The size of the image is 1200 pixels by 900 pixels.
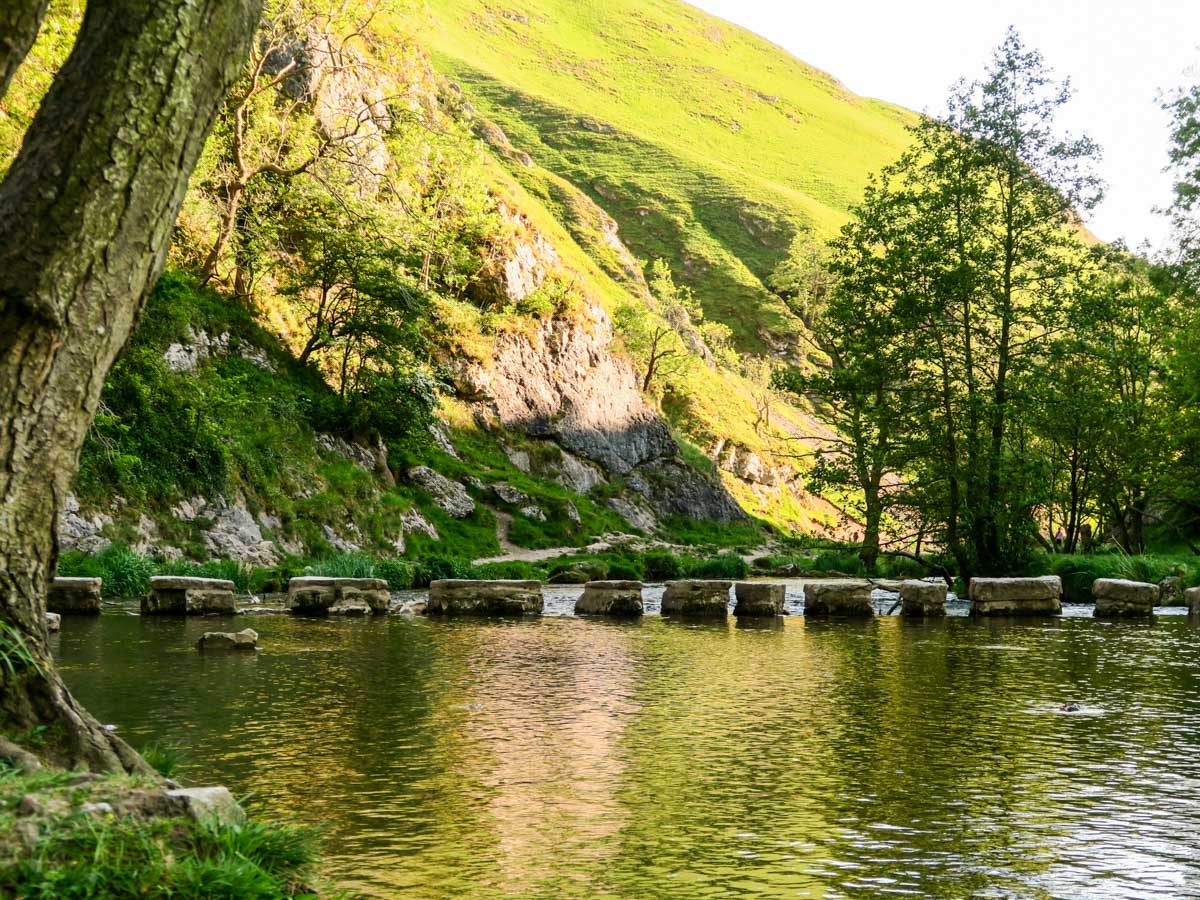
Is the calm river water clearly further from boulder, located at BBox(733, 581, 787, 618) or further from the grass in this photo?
boulder, located at BBox(733, 581, 787, 618)

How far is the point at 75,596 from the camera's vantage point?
1931cm

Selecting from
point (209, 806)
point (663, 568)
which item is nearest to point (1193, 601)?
point (663, 568)

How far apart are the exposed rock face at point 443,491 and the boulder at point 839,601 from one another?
2071 cm

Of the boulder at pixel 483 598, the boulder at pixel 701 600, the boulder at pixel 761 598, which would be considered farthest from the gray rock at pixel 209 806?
the boulder at pixel 701 600

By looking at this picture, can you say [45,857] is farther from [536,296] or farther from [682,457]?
[682,457]

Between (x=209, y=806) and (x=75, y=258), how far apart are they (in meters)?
2.50

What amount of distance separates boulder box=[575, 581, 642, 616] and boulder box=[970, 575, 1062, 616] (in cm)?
679

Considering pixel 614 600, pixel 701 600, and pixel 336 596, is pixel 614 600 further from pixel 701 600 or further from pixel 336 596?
pixel 336 596

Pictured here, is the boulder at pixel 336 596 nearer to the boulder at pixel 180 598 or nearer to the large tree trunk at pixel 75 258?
the boulder at pixel 180 598

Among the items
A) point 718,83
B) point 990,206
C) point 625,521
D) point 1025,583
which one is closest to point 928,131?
point 990,206

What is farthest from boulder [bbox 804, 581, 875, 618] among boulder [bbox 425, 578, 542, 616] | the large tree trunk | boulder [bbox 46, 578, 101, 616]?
the large tree trunk

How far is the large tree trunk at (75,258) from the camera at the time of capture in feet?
16.1

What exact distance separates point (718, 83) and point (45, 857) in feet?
667

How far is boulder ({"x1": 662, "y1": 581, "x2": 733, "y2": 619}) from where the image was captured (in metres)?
22.7
